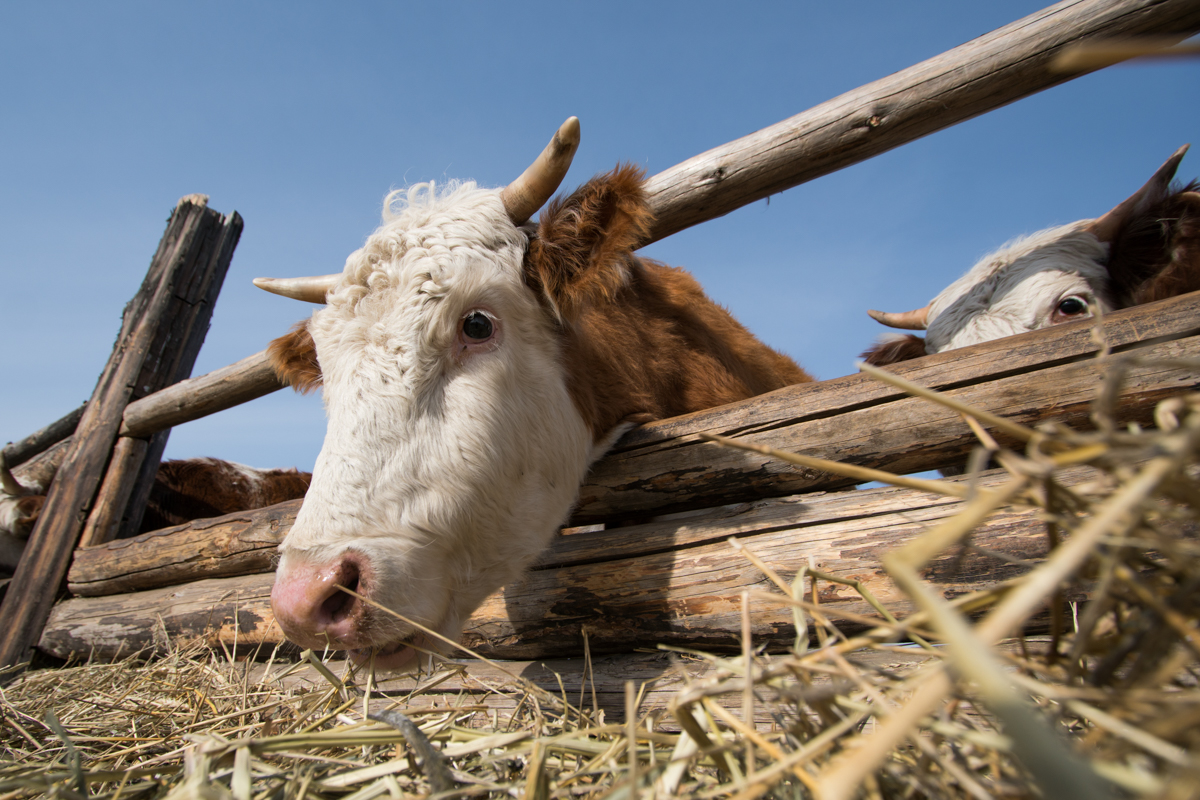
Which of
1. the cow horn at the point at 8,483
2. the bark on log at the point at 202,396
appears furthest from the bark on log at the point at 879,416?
the cow horn at the point at 8,483

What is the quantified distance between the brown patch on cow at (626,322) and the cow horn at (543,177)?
0.07 m

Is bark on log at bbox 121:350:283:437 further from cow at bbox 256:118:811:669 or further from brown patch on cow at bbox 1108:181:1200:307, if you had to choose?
brown patch on cow at bbox 1108:181:1200:307

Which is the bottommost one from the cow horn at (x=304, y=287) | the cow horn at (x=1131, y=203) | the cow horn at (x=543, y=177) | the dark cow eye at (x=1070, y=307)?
the cow horn at (x=304, y=287)

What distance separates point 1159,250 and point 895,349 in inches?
52.3

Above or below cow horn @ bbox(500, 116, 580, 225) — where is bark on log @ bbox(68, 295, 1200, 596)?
below

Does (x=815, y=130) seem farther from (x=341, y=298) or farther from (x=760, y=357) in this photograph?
(x=341, y=298)

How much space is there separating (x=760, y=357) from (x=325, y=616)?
7.98ft

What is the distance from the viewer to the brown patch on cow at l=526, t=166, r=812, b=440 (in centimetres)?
212

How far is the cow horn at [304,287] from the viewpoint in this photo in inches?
103

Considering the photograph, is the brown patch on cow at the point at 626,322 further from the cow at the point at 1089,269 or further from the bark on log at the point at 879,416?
the cow at the point at 1089,269

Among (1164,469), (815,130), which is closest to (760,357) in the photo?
(815,130)

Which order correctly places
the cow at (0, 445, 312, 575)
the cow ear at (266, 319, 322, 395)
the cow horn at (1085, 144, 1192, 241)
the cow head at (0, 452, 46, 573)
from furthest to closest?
1. the cow at (0, 445, 312, 575)
2. the cow head at (0, 452, 46, 573)
3. the cow ear at (266, 319, 322, 395)
4. the cow horn at (1085, 144, 1192, 241)

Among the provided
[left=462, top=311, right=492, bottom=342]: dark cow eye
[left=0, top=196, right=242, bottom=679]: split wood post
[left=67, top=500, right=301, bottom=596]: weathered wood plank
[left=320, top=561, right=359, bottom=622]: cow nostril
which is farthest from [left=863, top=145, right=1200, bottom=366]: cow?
[left=0, top=196, right=242, bottom=679]: split wood post

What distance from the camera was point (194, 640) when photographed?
3172mm
